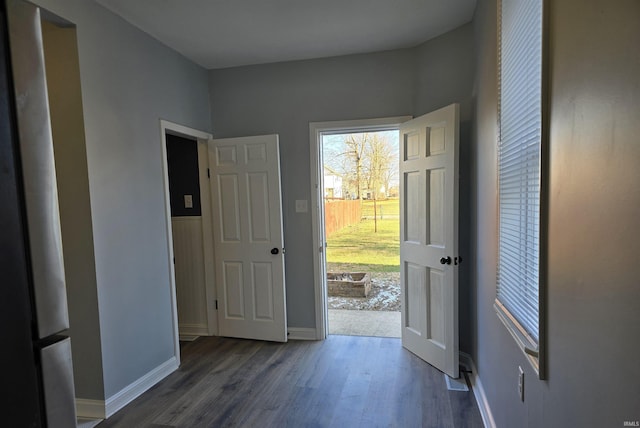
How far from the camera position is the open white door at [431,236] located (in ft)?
8.18

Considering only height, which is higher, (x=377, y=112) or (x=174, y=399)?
(x=377, y=112)

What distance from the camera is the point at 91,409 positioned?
216cm

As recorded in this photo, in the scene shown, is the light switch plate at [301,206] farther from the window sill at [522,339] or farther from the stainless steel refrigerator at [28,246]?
the stainless steel refrigerator at [28,246]

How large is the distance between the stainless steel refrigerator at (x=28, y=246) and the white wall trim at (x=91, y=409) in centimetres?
182

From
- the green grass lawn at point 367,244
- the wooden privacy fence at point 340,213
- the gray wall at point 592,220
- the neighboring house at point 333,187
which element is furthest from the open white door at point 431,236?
the neighboring house at point 333,187

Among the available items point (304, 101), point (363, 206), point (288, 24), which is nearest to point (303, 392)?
point (304, 101)

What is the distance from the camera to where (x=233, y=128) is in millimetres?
3396

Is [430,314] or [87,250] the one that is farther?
[430,314]

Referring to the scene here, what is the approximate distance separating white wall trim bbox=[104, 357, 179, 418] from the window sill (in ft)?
8.17

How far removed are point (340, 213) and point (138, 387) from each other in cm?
488

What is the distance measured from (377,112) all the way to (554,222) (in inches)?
89.0

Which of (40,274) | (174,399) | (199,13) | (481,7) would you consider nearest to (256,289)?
(174,399)

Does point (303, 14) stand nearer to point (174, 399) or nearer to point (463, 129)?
point (463, 129)

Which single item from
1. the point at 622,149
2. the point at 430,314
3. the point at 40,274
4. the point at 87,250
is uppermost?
the point at 622,149
